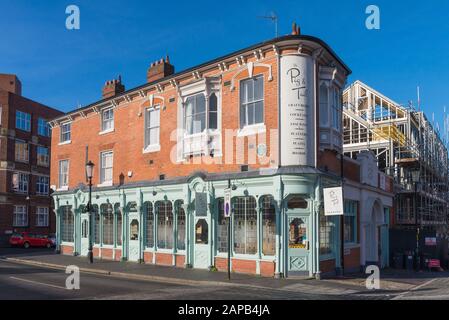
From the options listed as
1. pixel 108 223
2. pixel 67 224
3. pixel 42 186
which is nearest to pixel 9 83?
pixel 42 186

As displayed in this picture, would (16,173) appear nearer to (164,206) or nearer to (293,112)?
(164,206)

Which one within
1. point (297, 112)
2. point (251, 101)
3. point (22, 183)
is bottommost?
point (22, 183)

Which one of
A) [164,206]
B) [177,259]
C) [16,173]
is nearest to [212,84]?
[164,206]

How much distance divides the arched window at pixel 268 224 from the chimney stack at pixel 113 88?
46.7ft

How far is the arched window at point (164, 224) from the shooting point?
905 inches

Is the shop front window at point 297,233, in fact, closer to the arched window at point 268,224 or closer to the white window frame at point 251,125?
the arched window at point 268,224

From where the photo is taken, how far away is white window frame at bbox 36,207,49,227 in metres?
51.2

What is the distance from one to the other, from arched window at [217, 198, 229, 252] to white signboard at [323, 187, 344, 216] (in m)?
4.80

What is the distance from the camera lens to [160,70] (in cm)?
2536

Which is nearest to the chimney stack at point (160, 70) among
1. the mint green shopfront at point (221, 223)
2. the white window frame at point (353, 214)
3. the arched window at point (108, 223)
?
the mint green shopfront at point (221, 223)

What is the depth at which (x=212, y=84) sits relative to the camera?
21562mm

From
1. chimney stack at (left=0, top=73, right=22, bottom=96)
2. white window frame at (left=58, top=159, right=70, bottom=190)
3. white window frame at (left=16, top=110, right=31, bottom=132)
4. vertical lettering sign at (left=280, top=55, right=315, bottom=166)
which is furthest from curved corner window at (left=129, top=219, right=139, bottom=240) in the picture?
chimney stack at (left=0, top=73, right=22, bottom=96)

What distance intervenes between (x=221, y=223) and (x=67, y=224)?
590 inches

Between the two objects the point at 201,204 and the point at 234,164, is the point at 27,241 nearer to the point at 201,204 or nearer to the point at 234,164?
the point at 201,204
